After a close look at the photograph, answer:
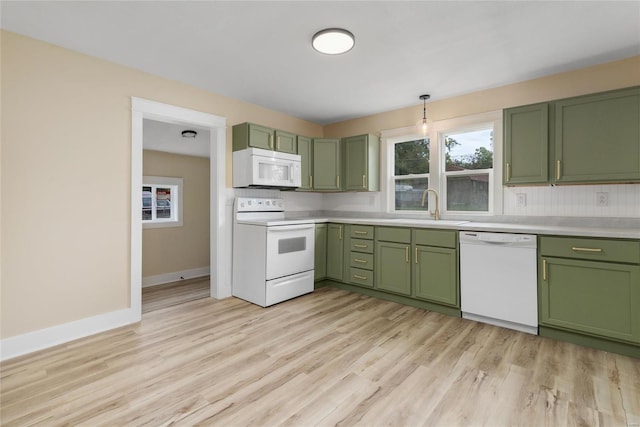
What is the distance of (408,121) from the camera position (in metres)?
4.16

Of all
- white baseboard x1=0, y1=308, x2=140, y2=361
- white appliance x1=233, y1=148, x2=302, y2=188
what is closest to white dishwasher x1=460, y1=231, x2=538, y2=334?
white appliance x1=233, y1=148, x2=302, y2=188

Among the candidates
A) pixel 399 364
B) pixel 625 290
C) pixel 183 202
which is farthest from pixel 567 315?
pixel 183 202

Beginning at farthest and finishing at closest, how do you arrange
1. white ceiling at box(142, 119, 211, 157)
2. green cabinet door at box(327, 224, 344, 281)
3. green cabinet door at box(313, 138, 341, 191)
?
green cabinet door at box(313, 138, 341, 191), green cabinet door at box(327, 224, 344, 281), white ceiling at box(142, 119, 211, 157)

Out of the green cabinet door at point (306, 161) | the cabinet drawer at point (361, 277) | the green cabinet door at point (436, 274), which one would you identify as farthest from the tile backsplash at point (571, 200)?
the cabinet drawer at point (361, 277)

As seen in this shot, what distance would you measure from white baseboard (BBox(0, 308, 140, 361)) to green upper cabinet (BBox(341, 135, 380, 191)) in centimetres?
303

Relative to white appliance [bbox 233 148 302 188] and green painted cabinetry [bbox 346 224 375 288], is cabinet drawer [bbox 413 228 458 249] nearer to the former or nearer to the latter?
green painted cabinetry [bbox 346 224 375 288]

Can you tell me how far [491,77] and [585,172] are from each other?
1269mm

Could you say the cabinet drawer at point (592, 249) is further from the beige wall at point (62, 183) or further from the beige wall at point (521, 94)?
the beige wall at point (62, 183)

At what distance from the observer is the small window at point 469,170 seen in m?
3.61

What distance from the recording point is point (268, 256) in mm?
3434

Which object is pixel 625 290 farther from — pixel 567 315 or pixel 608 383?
pixel 608 383

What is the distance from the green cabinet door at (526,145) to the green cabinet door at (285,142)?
97.2 inches

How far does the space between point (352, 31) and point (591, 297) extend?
277cm

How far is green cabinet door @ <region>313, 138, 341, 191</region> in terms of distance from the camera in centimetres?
452
